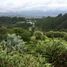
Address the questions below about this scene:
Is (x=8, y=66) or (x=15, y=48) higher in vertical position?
(x=8, y=66)

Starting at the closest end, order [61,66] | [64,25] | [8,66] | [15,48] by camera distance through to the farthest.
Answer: [8,66] → [61,66] → [15,48] → [64,25]

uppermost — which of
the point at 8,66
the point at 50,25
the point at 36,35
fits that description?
the point at 8,66

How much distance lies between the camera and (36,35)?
27.7 meters

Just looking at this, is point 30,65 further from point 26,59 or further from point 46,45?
point 46,45

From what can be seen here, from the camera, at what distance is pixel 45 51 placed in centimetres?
1891

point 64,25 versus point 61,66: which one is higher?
point 61,66

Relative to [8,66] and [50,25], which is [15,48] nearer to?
[8,66]

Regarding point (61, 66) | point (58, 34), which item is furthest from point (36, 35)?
point (61, 66)

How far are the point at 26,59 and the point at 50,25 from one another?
81.5 metres

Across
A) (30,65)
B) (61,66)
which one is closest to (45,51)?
(61,66)

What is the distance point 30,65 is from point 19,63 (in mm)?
423

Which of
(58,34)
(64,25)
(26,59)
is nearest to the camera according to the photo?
(26,59)

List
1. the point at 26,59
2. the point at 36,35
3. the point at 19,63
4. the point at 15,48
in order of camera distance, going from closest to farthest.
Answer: the point at 19,63
the point at 26,59
the point at 15,48
the point at 36,35

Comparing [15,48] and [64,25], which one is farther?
[64,25]
